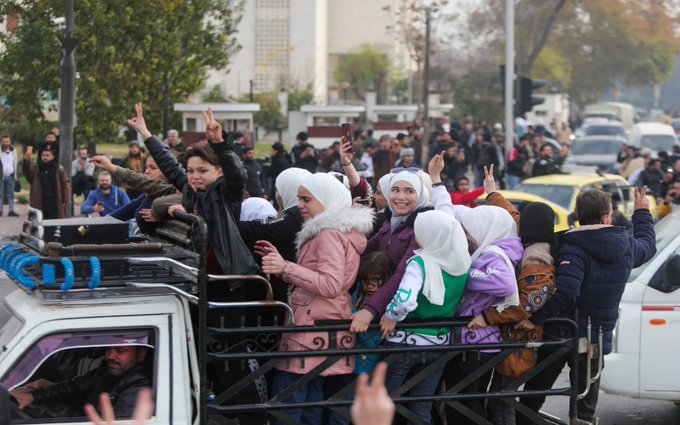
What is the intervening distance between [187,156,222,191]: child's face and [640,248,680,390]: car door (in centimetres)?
361

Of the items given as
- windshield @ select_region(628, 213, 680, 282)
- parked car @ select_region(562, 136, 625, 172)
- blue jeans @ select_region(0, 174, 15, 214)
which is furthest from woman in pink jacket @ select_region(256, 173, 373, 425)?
parked car @ select_region(562, 136, 625, 172)

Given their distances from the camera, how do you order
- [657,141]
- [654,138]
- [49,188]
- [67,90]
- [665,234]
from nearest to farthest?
[665,234] → [67,90] → [49,188] → [657,141] → [654,138]

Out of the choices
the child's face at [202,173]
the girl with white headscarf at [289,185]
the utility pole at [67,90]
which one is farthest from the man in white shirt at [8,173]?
the child's face at [202,173]

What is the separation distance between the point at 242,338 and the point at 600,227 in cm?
216

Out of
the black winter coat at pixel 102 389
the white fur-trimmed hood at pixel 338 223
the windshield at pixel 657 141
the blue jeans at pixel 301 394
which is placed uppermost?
the white fur-trimmed hood at pixel 338 223

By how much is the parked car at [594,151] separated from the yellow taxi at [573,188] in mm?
18267

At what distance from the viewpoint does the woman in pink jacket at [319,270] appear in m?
5.53

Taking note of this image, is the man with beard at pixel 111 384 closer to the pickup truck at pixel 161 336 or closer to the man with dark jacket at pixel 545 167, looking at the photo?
the pickup truck at pixel 161 336

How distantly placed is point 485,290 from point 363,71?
242 ft

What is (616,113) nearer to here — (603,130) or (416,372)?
(603,130)

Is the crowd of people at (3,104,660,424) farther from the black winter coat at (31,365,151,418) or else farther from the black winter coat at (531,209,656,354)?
the black winter coat at (31,365,151,418)

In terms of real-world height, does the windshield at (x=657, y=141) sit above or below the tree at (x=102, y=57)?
below

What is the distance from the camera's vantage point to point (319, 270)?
5.65 metres

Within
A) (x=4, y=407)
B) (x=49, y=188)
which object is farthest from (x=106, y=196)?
(x=4, y=407)
